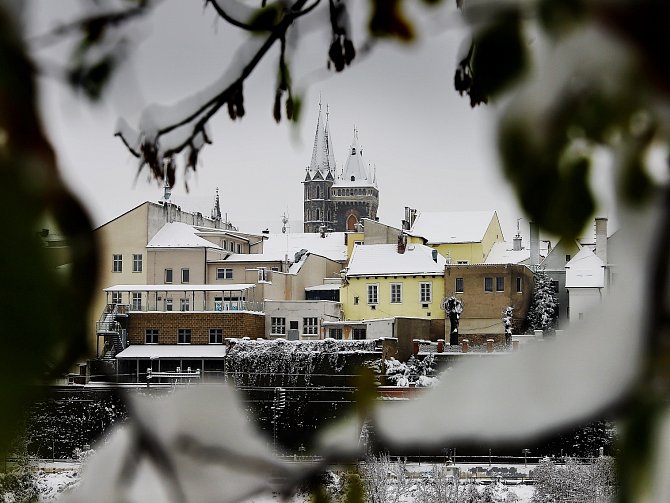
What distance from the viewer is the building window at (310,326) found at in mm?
8664

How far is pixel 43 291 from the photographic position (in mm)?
98

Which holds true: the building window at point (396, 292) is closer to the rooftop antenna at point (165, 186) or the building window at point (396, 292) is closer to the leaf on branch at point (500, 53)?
the rooftop antenna at point (165, 186)

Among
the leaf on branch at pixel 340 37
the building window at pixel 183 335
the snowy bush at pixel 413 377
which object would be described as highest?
the leaf on branch at pixel 340 37

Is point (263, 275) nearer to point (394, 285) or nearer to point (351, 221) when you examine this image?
point (394, 285)

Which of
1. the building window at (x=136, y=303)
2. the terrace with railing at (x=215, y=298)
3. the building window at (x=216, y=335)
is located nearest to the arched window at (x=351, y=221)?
the terrace with railing at (x=215, y=298)

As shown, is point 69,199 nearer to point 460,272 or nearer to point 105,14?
point 105,14

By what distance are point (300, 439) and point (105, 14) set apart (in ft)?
0.37

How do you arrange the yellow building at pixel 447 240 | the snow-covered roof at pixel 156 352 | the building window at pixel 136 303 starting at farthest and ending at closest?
the yellow building at pixel 447 240
the building window at pixel 136 303
the snow-covered roof at pixel 156 352

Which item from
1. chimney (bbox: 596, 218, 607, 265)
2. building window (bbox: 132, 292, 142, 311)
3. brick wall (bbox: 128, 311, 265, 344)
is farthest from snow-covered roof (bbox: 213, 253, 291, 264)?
chimney (bbox: 596, 218, 607, 265)

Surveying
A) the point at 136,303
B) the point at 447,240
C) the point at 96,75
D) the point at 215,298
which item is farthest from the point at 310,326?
the point at 96,75

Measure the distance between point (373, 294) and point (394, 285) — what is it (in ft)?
0.95

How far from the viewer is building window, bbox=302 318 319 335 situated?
28.4 feet

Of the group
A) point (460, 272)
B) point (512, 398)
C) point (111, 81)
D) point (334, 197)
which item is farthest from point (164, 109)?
point (334, 197)

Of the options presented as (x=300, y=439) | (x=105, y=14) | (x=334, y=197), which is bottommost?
(x=300, y=439)
